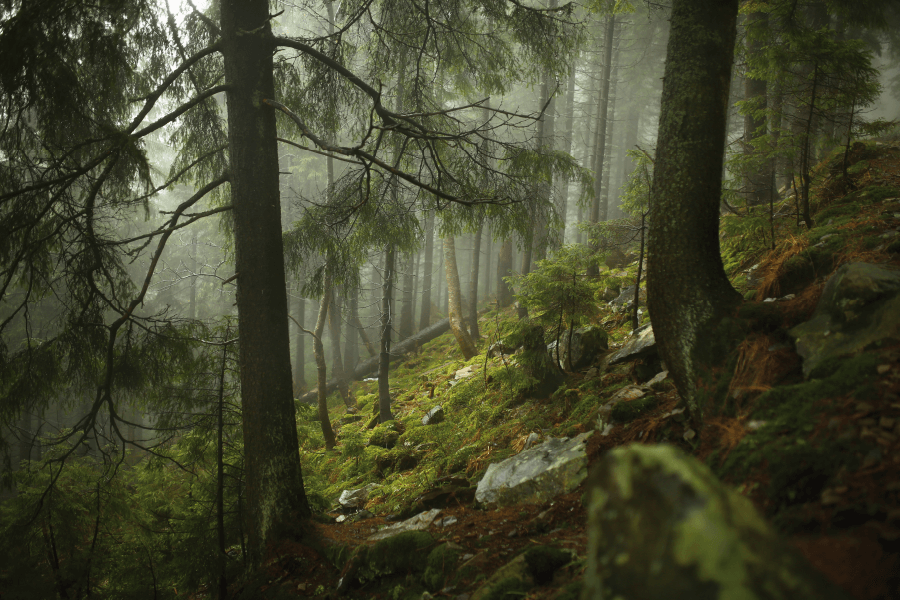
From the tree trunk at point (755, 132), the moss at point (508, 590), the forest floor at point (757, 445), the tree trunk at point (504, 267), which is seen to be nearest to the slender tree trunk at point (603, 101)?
the tree trunk at point (504, 267)

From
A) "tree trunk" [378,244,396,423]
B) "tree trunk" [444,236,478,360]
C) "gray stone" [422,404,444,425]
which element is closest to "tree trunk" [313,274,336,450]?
"tree trunk" [378,244,396,423]

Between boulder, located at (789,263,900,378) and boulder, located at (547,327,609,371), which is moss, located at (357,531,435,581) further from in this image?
boulder, located at (547,327,609,371)

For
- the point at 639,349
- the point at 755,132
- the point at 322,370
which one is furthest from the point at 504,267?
the point at 639,349

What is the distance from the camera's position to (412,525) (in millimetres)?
4141

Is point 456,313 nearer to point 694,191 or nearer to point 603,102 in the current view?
point 694,191

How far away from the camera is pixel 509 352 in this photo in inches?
340

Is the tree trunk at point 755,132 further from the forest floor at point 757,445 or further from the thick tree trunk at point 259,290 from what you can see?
the thick tree trunk at point 259,290

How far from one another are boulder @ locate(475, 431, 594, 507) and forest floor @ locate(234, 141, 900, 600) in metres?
0.15

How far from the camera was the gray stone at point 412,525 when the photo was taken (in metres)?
4.02

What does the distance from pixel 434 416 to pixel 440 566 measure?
4.95 m

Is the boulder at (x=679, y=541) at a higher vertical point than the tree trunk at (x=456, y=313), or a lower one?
higher

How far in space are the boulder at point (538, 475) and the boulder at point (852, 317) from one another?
6.13 feet

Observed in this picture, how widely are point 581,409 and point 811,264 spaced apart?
8.49 feet

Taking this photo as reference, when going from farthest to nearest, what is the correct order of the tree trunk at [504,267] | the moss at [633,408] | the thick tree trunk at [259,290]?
1. the tree trunk at [504,267]
2. the thick tree trunk at [259,290]
3. the moss at [633,408]
